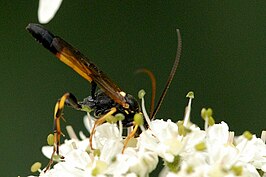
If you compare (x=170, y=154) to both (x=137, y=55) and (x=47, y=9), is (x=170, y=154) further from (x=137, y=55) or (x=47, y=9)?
(x=137, y=55)

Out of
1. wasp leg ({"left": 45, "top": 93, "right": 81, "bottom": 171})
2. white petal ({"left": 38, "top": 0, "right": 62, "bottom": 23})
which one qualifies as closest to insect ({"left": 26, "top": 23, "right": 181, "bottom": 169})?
wasp leg ({"left": 45, "top": 93, "right": 81, "bottom": 171})

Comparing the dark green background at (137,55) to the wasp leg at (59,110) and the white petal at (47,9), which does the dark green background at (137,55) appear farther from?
the white petal at (47,9)

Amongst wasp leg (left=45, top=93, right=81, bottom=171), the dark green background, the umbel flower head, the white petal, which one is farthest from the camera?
the dark green background

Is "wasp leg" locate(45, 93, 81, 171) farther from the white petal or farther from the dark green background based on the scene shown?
the dark green background

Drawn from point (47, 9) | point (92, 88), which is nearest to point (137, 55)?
point (92, 88)

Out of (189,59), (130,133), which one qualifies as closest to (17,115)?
(189,59)

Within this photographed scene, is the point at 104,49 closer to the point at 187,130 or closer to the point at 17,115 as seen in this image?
the point at 17,115

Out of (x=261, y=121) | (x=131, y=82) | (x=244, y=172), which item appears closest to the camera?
(x=244, y=172)

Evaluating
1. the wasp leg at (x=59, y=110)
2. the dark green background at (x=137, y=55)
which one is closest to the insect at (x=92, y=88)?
the wasp leg at (x=59, y=110)
